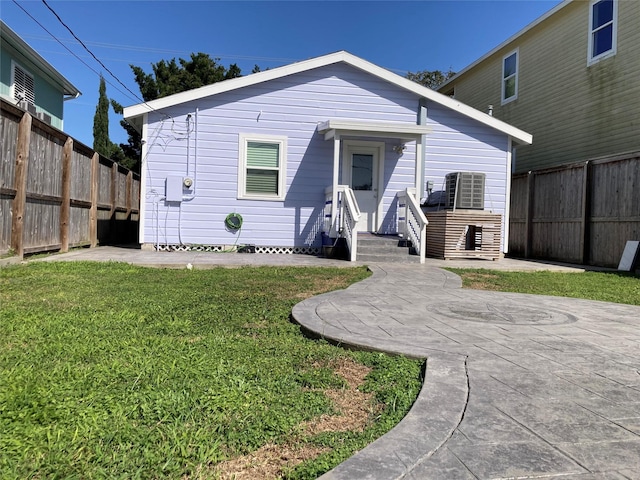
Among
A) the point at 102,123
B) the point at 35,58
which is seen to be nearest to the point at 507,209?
the point at 35,58

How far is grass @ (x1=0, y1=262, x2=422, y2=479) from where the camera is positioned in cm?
176

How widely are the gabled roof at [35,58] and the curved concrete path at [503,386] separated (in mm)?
10967

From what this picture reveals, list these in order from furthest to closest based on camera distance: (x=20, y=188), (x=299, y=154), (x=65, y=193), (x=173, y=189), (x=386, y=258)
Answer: (x=299, y=154) → (x=173, y=189) → (x=386, y=258) → (x=65, y=193) → (x=20, y=188)

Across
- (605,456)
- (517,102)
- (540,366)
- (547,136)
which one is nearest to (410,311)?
(540,366)

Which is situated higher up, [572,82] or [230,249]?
[572,82]

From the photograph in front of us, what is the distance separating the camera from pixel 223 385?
2416mm

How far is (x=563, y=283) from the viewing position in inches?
280

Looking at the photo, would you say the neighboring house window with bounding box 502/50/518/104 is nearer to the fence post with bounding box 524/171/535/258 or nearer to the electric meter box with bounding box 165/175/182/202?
the fence post with bounding box 524/171/535/258

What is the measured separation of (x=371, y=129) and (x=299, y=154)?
5.78 ft

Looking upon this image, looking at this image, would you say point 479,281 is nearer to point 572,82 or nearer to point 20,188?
point 20,188

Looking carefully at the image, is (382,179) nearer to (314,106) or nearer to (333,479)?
(314,106)

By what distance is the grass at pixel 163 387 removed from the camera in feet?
5.77

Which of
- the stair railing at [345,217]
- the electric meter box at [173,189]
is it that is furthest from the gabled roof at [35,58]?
the stair railing at [345,217]

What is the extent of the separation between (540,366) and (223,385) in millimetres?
1880
